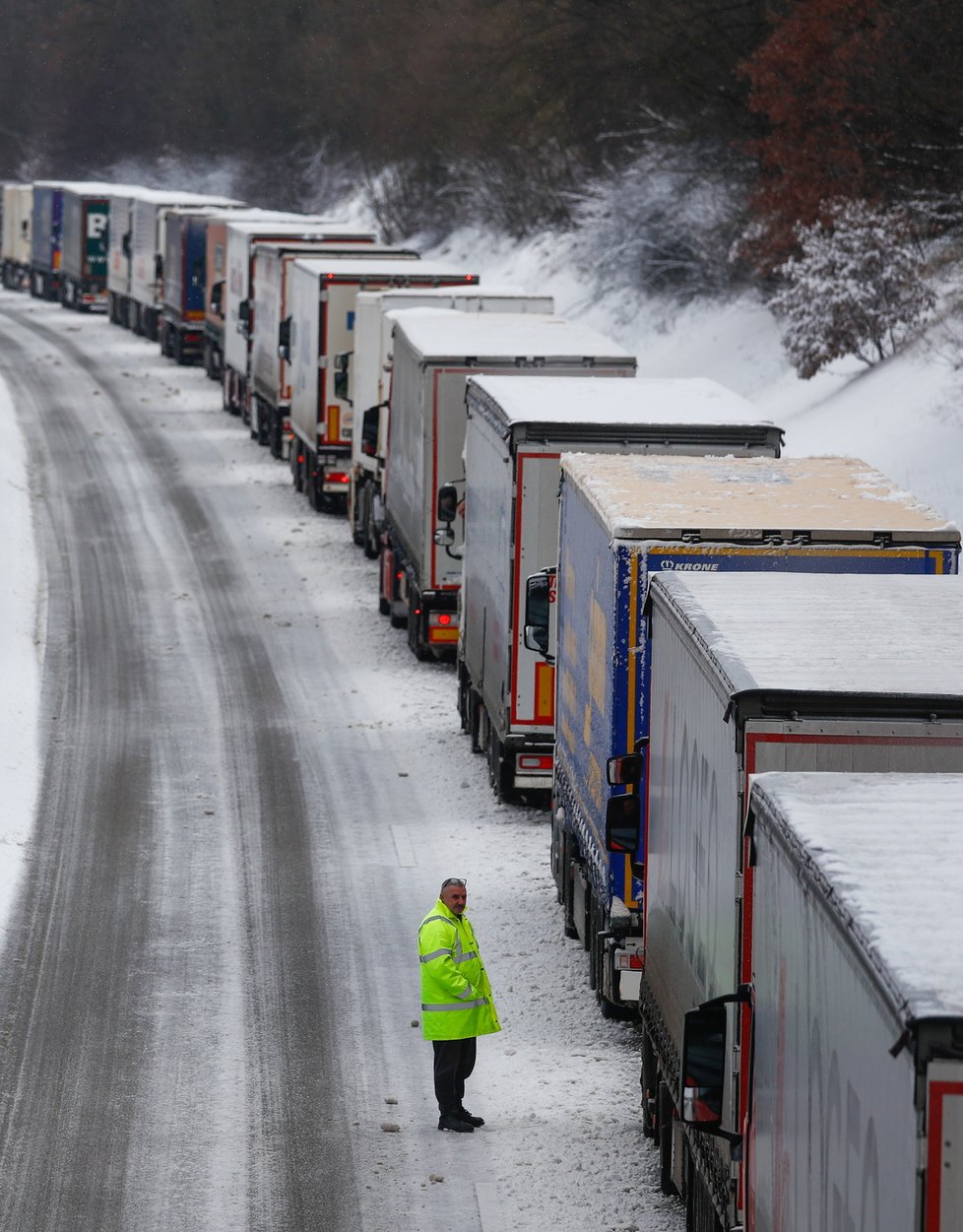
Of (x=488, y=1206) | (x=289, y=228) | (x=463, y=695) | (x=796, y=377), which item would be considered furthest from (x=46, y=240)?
(x=488, y=1206)

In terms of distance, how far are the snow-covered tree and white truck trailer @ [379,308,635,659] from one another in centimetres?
1309

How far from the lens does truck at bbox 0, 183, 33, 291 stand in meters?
75.2

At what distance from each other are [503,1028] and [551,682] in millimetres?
3890

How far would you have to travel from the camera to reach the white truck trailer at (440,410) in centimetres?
2042

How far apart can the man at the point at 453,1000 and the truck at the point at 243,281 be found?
27.6 metres

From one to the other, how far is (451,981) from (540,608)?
4.52 meters

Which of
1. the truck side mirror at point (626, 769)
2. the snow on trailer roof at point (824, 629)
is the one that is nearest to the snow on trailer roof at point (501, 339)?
the truck side mirror at point (626, 769)

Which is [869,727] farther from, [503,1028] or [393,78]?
[393,78]

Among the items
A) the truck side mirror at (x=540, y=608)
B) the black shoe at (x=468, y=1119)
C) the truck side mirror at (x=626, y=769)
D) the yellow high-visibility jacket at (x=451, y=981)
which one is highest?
the truck side mirror at (x=540, y=608)

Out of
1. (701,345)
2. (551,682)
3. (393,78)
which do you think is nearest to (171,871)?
(551,682)

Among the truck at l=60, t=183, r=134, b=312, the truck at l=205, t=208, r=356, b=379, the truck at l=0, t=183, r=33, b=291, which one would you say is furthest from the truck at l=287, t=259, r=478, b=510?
the truck at l=0, t=183, r=33, b=291

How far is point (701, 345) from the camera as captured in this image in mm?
45625

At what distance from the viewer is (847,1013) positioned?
587 centimetres

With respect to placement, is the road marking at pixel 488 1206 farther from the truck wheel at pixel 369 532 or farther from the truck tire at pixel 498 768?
the truck wheel at pixel 369 532
